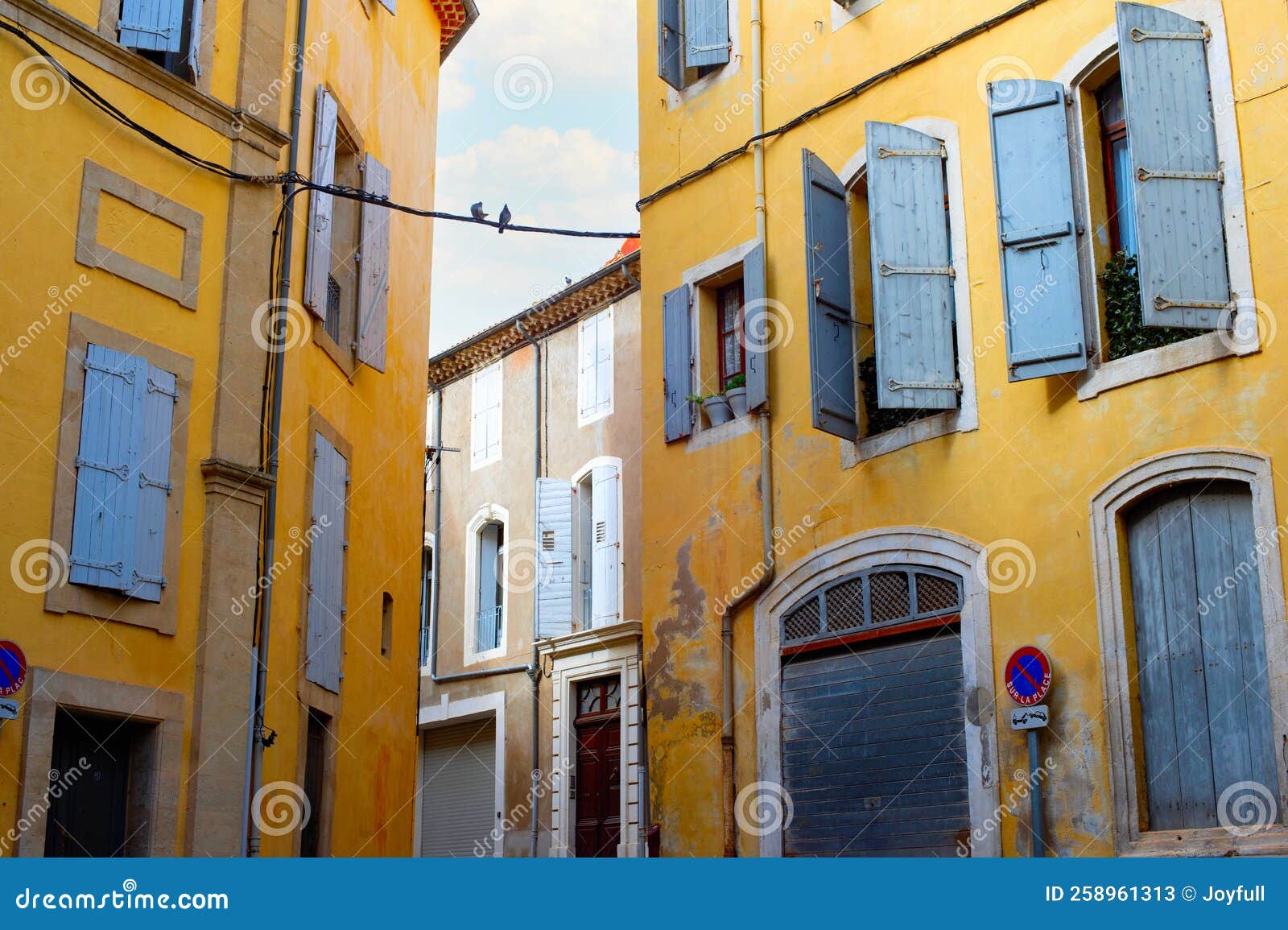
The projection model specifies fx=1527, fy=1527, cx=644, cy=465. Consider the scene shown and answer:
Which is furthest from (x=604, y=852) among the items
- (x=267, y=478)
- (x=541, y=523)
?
(x=267, y=478)

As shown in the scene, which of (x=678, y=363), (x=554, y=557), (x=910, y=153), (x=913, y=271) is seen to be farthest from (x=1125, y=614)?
(x=554, y=557)

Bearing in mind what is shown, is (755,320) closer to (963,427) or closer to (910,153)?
(910,153)

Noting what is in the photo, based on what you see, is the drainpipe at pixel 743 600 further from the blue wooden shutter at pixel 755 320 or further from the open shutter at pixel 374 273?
the open shutter at pixel 374 273

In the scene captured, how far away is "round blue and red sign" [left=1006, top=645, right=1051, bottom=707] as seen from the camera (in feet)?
35.2

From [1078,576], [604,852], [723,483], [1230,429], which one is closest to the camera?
[1230,429]

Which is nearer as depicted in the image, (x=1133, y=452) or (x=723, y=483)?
(x=1133, y=452)

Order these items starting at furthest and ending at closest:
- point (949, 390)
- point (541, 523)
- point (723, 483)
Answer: point (541, 523) → point (723, 483) → point (949, 390)

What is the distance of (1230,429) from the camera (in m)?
10.0

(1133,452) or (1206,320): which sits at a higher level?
(1206,320)

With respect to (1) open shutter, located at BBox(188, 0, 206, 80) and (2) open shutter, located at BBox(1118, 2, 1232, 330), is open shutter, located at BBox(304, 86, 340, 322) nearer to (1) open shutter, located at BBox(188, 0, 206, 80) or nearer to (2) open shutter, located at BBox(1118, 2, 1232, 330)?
(1) open shutter, located at BBox(188, 0, 206, 80)

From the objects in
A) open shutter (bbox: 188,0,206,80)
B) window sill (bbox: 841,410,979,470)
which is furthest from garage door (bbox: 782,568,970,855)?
open shutter (bbox: 188,0,206,80)

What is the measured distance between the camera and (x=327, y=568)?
13633 mm

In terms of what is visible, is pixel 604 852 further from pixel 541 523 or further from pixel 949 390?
pixel 949 390

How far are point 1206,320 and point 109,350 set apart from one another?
7.81m
